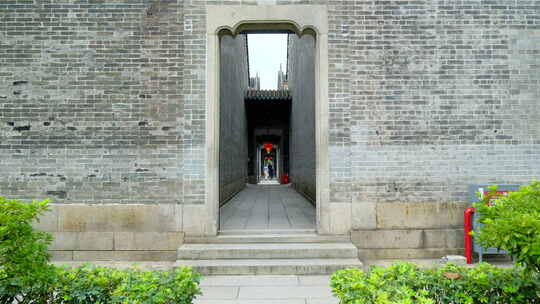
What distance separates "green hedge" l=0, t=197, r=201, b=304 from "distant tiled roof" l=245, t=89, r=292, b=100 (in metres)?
15.9

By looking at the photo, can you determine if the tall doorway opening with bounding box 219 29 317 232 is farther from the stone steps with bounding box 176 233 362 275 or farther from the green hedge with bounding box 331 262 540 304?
the green hedge with bounding box 331 262 540 304

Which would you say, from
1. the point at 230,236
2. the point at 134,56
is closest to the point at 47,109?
the point at 134,56

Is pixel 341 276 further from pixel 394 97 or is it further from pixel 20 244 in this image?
pixel 394 97

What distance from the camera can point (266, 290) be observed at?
442 cm

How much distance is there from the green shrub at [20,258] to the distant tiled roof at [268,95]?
52.4ft

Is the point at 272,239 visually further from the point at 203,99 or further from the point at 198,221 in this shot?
the point at 203,99

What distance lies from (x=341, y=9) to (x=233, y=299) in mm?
5176

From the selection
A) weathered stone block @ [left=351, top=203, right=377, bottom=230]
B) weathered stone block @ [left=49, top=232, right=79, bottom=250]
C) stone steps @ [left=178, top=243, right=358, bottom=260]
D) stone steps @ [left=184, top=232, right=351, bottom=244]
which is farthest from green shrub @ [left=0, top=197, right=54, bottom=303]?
weathered stone block @ [left=351, top=203, right=377, bottom=230]

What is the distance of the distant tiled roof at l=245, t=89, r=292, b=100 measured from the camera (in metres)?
18.2

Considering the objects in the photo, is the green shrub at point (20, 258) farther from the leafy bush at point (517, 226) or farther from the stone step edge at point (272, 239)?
the leafy bush at point (517, 226)

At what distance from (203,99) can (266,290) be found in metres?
3.38

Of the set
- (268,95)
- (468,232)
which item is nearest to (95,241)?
(468,232)

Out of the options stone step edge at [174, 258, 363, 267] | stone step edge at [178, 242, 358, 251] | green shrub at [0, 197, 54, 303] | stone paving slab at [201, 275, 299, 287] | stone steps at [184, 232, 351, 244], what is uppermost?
green shrub at [0, 197, 54, 303]

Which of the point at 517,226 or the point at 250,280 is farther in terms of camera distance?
the point at 250,280
